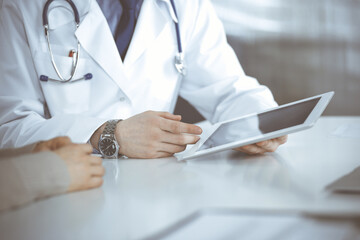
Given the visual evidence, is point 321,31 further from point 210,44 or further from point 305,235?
point 305,235

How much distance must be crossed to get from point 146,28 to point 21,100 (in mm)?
434

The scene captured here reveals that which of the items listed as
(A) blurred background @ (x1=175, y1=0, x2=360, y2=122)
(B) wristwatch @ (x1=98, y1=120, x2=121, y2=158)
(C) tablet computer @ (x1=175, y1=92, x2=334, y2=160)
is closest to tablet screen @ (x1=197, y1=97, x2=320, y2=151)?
(C) tablet computer @ (x1=175, y1=92, x2=334, y2=160)

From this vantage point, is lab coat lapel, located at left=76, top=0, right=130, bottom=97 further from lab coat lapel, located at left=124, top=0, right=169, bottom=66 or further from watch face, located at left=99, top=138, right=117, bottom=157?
watch face, located at left=99, top=138, right=117, bottom=157

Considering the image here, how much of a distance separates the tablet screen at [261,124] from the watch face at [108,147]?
0.22 metres

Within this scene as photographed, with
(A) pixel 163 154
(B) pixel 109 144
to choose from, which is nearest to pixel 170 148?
(A) pixel 163 154

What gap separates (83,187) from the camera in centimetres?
63

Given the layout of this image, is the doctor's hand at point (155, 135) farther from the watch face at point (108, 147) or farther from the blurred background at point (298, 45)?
the blurred background at point (298, 45)

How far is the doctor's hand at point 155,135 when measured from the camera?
87 cm

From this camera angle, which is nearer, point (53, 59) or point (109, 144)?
point (109, 144)

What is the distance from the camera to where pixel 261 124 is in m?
0.83

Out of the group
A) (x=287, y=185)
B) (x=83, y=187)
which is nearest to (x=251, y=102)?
(x=287, y=185)

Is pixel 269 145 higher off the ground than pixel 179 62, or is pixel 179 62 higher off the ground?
pixel 179 62

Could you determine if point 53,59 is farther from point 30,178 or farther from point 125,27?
point 30,178

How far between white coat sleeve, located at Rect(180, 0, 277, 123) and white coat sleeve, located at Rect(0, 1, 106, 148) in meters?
0.49
